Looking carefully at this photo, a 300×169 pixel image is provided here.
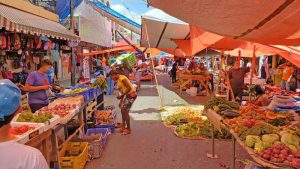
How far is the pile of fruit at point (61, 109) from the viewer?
6.14 m

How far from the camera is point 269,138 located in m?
4.65

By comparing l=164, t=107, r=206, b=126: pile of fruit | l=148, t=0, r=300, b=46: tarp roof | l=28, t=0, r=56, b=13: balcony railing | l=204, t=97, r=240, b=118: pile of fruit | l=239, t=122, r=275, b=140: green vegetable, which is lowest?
l=164, t=107, r=206, b=126: pile of fruit

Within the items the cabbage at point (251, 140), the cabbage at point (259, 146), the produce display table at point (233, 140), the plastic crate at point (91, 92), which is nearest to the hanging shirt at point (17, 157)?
the produce display table at point (233, 140)

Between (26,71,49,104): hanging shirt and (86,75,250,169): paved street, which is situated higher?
(26,71,49,104): hanging shirt

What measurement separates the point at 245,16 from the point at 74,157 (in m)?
4.01

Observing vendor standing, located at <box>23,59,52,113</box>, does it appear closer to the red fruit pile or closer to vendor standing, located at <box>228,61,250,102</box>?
the red fruit pile

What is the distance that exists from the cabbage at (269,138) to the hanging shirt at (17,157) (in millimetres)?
3485

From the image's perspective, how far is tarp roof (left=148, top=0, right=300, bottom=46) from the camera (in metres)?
3.88

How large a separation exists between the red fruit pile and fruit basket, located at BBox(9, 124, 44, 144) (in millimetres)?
3173

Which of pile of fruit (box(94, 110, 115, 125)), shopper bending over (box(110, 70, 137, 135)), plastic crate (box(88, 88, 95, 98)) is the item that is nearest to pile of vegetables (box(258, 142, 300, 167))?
shopper bending over (box(110, 70, 137, 135))

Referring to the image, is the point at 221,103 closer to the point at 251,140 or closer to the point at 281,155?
the point at 251,140

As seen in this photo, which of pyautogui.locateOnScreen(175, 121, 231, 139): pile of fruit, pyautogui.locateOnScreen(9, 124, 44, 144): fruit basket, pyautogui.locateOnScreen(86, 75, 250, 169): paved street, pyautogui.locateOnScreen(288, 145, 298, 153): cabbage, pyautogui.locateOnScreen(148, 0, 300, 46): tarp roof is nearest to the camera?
pyautogui.locateOnScreen(148, 0, 300, 46): tarp roof

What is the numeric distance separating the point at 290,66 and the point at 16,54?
13.8 meters

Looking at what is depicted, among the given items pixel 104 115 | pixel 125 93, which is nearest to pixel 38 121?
pixel 125 93
